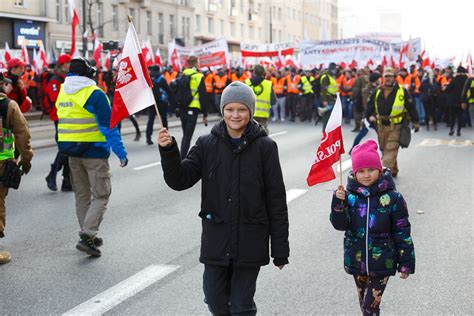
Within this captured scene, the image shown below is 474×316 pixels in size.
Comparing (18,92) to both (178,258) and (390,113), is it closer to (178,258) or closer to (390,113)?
(178,258)

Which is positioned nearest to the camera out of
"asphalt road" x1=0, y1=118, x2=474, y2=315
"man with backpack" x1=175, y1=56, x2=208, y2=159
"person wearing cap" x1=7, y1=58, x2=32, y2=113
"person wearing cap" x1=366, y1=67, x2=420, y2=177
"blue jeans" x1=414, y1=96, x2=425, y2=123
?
"asphalt road" x1=0, y1=118, x2=474, y2=315

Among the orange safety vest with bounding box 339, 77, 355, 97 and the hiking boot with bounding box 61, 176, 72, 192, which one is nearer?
the hiking boot with bounding box 61, 176, 72, 192

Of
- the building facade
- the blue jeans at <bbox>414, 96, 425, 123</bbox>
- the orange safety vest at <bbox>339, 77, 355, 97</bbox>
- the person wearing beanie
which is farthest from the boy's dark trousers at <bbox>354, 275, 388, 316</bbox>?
the building facade

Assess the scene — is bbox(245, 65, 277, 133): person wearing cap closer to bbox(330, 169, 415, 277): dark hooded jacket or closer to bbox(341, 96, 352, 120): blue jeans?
bbox(330, 169, 415, 277): dark hooded jacket

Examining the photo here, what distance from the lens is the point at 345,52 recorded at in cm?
3141

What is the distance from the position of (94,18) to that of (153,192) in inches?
1562

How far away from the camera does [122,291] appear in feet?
18.6

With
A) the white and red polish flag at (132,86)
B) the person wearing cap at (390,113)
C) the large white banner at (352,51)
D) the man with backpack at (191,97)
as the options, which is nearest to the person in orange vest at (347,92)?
the large white banner at (352,51)

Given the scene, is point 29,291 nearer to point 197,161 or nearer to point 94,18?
point 197,161

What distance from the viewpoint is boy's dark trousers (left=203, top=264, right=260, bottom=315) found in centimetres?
407

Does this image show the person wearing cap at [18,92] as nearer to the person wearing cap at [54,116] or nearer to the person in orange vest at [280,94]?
the person wearing cap at [54,116]

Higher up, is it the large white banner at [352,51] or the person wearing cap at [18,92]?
the large white banner at [352,51]

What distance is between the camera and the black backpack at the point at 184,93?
43.3 ft

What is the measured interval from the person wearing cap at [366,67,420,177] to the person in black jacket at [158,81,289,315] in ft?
24.3
